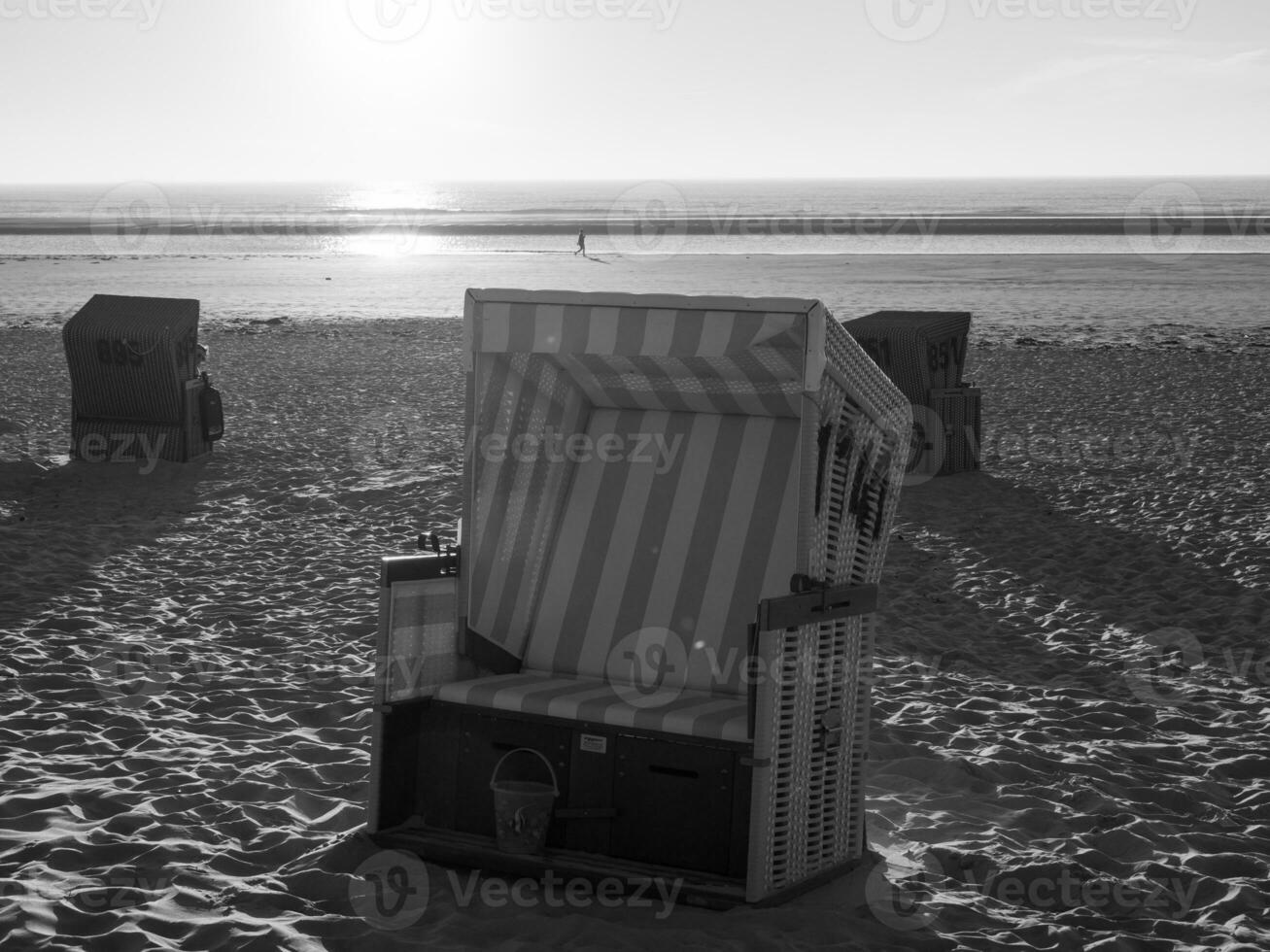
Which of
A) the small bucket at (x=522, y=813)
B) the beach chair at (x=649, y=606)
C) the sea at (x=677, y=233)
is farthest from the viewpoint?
the sea at (x=677, y=233)

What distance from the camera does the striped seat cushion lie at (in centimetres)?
450

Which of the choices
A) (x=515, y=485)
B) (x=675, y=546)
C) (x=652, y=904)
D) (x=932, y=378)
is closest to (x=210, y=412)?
(x=932, y=378)

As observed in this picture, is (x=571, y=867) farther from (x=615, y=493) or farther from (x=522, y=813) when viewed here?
(x=615, y=493)

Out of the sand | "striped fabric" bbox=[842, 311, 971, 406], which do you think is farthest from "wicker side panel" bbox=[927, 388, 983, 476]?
the sand

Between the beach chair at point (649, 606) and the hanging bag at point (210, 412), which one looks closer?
the beach chair at point (649, 606)

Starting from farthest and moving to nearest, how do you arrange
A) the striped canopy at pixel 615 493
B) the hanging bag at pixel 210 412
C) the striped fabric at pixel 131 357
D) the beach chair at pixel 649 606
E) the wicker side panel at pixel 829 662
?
the hanging bag at pixel 210 412 < the striped fabric at pixel 131 357 < the striped canopy at pixel 615 493 < the beach chair at pixel 649 606 < the wicker side panel at pixel 829 662

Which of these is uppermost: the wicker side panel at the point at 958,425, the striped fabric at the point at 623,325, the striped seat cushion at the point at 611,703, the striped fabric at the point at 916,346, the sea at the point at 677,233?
the sea at the point at 677,233

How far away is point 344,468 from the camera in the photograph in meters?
12.1

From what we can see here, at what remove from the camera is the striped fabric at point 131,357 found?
11.9m

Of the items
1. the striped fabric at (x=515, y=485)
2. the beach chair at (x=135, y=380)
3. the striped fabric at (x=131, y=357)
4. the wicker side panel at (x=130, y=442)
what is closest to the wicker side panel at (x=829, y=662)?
Result: the striped fabric at (x=515, y=485)

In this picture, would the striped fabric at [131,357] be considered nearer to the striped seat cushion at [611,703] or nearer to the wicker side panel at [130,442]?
the wicker side panel at [130,442]

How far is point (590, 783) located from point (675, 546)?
3.24 feet

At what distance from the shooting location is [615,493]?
532 centimetres

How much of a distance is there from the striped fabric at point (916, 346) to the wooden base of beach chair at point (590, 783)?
24.7 feet
